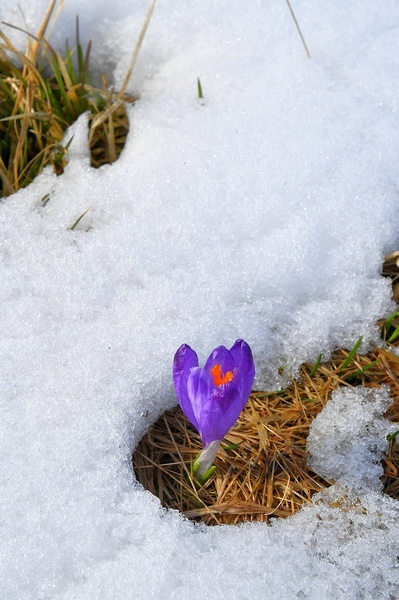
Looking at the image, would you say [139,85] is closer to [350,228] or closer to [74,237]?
[74,237]

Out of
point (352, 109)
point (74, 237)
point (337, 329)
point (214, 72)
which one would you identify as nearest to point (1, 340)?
point (74, 237)

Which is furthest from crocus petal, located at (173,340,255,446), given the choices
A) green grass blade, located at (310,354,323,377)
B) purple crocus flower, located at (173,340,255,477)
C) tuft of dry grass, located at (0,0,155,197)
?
tuft of dry grass, located at (0,0,155,197)

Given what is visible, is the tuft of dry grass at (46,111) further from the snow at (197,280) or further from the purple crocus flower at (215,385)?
the purple crocus flower at (215,385)

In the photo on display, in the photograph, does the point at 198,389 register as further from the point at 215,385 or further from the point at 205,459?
the point at 205,459

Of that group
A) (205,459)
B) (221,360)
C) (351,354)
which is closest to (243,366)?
(221,360)

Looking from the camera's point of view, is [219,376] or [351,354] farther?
[351,354]

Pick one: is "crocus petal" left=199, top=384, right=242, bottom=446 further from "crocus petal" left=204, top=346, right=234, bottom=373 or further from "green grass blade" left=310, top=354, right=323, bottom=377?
"green grass blade" left=310, top=354, right=323, bottom=377
